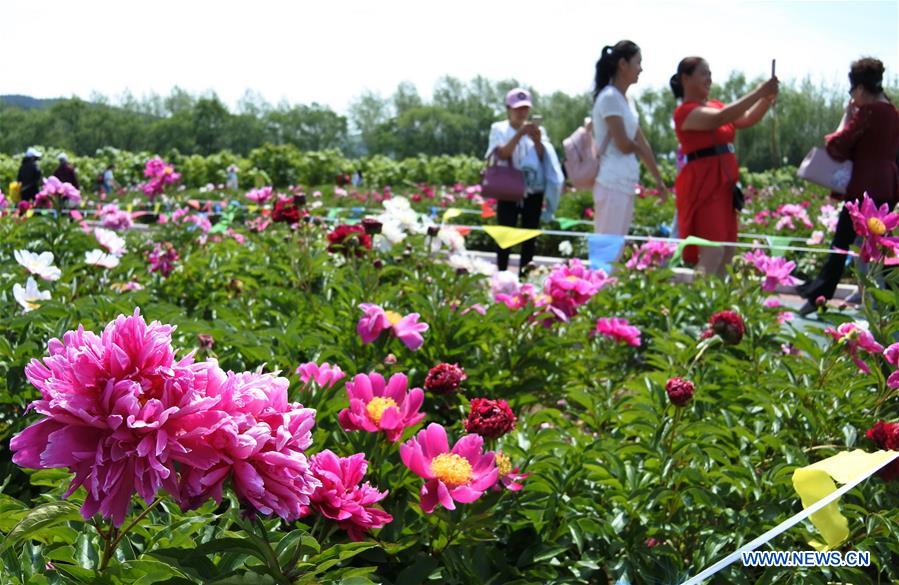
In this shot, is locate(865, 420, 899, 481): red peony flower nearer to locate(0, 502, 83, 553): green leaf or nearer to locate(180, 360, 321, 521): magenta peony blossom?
locate(180, 360, 321, 521): magenta peony blossom

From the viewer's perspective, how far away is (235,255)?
13.3ft

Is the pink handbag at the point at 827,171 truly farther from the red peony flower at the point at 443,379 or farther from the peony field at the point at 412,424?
the red peony flower at the point at 443,379

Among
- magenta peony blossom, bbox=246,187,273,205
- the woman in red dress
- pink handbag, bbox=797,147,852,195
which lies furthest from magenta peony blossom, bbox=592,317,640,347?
pink handbag, bbox=797,147,852,195

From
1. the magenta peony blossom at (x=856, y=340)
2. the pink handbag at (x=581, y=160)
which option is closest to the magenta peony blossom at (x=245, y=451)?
the magenta peony blossom at (x=856, y=340)

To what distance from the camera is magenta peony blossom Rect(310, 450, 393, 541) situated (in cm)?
113

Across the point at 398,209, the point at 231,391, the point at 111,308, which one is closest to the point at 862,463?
the point at 231,391

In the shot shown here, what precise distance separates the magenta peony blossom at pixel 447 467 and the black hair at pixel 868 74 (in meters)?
4.85

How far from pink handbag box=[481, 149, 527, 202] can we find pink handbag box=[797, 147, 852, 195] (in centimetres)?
184

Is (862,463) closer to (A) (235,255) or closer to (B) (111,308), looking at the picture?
(B) (111,308)

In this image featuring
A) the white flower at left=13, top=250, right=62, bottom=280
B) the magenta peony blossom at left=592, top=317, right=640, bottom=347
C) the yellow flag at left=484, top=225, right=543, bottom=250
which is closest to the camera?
the white flower at left=13, top=250, right=62, bottom=280

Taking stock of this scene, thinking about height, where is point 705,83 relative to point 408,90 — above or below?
below

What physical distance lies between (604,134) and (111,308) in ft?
13.0

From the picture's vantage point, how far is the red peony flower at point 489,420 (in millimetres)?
1434

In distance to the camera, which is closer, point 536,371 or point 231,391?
point 231,391
